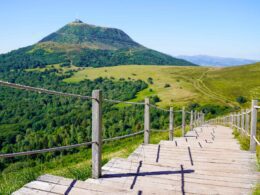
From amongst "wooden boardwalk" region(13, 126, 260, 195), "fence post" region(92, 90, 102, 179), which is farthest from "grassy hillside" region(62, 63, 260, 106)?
"fence post" region(92, 90, 102, 179)

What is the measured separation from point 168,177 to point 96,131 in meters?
1.21

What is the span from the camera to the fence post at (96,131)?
4.41 metres

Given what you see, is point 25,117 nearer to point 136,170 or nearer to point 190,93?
point 136,170

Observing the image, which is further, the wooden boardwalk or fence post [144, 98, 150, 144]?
fence post [144, 98, 150, 144]

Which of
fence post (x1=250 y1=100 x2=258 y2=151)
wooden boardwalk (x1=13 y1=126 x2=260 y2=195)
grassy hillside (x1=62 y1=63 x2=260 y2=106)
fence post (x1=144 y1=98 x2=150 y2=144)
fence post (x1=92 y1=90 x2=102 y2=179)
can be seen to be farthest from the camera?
grassy hillside (x1=62 y1=63 x2=260 y2=106)

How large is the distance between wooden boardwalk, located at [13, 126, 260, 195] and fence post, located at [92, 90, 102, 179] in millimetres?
170

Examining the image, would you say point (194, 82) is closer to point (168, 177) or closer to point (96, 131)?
point (168, 177)

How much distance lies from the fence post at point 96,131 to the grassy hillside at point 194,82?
95.2m

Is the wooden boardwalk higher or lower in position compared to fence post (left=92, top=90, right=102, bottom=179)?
lower

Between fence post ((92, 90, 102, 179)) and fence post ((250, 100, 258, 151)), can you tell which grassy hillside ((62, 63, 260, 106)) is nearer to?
fence post ((250, 100, 258, 151))

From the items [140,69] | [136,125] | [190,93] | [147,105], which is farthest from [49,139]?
[140,69]

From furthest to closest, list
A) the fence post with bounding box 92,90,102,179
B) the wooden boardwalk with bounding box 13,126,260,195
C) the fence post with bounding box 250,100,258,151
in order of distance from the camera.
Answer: the fence post with bounding box 250,100,258,151 → the fence post with bounding box 92,90,102,179 → the wooden boardwalk with bounding box 13,126,260,195

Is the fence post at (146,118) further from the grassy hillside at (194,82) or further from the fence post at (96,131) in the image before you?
the grassy hillside at (194,82)

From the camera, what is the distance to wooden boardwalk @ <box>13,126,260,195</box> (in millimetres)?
3642
